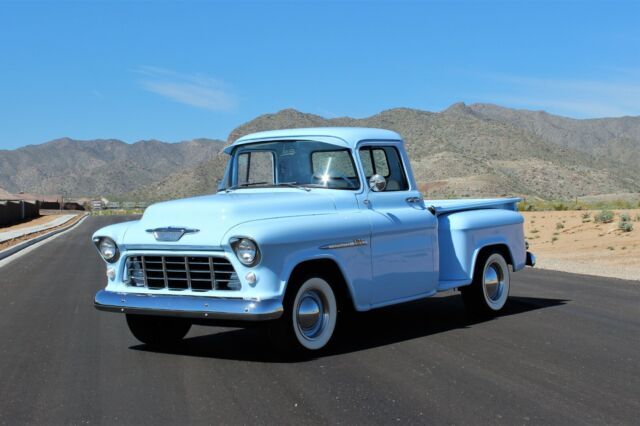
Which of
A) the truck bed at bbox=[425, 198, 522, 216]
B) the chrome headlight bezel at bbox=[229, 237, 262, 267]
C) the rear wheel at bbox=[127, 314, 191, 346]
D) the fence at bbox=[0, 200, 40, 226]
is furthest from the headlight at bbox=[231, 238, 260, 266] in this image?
the fence at bbox=[0, 200, 40, 226]

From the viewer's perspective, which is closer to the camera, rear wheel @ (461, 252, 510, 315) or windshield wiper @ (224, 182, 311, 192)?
windshield wiper @ (224, 182, 311, 192)

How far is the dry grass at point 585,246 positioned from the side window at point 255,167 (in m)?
9.82

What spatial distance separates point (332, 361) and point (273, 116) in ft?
405

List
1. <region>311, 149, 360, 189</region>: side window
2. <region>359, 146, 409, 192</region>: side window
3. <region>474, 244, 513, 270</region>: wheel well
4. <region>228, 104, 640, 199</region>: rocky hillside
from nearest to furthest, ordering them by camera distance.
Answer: <region>311, 149, 360, 189</region>: side window → <region>359, 146, 409, 192</region>: side window → <region>474, 244, 513, 270</region>: wheel well → <region>228, 104, 640, 199</region>: rocky hillside

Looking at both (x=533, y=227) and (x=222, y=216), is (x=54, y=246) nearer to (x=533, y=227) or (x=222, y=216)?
(x=533, y=227)

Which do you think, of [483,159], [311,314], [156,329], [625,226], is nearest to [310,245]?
[311,314]

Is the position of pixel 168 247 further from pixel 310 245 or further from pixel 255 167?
pixel 255 167

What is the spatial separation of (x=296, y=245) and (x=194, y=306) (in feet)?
3.40

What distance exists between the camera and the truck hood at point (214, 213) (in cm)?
779

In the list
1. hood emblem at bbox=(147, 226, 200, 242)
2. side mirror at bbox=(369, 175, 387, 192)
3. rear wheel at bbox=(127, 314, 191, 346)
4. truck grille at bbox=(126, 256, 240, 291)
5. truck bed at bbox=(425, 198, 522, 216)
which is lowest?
rear wheel at bbox=(127, 314, 191, 346)

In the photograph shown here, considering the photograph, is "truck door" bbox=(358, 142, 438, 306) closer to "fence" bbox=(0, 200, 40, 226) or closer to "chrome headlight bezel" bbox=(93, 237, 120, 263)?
"chrome headlight bezel" bbox=(93, 237, 120, 263)

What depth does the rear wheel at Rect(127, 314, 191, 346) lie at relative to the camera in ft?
28.7

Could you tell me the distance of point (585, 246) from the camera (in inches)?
1049

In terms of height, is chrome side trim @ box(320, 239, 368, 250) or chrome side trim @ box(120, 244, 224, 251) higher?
chrome side trim @ box(120, 244, 224, 251)
